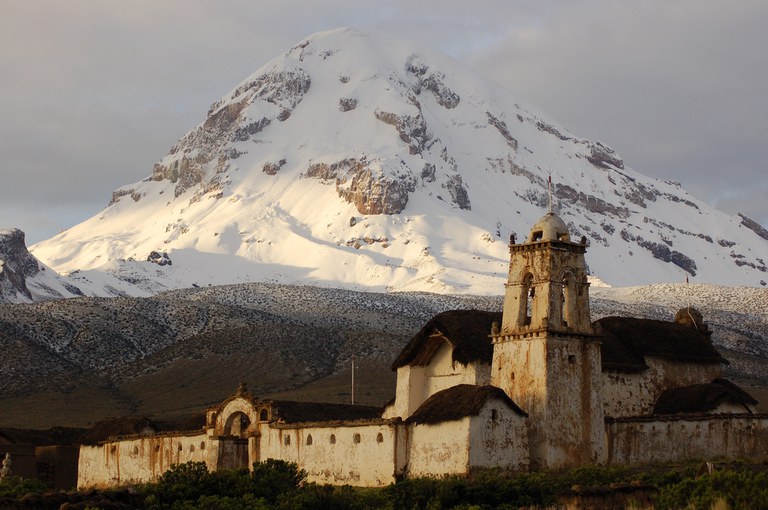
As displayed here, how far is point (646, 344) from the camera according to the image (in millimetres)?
65812

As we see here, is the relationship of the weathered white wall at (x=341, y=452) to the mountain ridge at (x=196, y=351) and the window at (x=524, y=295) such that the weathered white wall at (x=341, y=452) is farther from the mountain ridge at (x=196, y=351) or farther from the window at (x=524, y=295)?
the mountain ridge at (x=196, y=351)

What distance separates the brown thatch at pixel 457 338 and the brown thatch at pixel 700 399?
8.12 meters

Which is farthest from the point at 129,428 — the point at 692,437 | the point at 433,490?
the point at 692,437

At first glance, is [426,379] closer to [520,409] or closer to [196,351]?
[520,409]

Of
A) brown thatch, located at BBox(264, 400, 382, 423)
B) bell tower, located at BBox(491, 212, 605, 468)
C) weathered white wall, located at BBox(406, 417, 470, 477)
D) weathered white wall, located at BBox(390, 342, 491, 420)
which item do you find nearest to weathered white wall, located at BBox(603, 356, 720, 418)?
bell tower, located at BBox(491, 212, 605, 468)

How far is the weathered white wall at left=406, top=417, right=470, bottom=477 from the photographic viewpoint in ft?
176

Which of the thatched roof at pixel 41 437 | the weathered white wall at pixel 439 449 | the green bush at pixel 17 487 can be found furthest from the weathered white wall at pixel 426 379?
the thatched roof at pixel 41 437

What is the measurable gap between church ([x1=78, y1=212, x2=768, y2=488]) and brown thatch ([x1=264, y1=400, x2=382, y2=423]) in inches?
3.4

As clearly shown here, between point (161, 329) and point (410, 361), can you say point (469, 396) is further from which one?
point (161, 329)

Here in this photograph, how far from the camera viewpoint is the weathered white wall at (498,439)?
5375 cm

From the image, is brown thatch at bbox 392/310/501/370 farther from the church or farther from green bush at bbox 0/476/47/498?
green bush at bbox 0/476/47/498

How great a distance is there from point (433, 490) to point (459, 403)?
6728 millimetres

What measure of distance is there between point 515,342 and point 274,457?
11.9 meters

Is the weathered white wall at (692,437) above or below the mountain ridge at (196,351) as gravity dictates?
below
